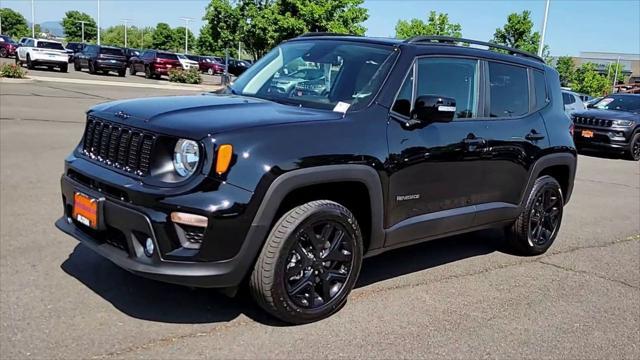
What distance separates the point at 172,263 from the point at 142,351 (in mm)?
542

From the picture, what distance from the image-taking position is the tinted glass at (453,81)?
15.2 feet

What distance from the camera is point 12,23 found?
96688 millimetres

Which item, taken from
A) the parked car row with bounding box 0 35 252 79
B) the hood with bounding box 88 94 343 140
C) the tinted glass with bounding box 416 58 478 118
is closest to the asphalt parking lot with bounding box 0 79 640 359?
the hood with bounding box 88 94 343 140

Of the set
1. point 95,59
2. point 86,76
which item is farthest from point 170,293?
point 95,59

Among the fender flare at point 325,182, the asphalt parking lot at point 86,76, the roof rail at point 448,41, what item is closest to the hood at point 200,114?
the fender flare at point 325,182

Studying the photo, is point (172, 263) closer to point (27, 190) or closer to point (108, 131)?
point (108, 131)

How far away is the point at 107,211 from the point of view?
3.69 m

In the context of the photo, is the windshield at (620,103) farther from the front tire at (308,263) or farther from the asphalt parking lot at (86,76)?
the asphalt parking lot at (86,76)

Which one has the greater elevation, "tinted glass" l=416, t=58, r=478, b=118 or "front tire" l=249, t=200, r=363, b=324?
"tinted glass" l=416, t=58, r=478, b=118

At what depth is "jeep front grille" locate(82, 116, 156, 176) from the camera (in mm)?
3685

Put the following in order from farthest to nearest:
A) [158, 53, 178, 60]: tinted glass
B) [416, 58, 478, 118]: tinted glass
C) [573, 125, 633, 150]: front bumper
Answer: [158, 53, 178, 60]: tinted glass, [573, 125, 633, 150]: front bumper, [416, 58, 478, 118]: tinted glass

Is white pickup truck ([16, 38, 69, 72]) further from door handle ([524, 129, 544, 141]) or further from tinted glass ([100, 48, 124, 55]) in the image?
door handle ([524, 129, 544, 141])

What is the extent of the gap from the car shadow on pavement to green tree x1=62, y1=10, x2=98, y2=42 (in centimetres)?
10568

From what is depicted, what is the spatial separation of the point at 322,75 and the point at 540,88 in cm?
251
